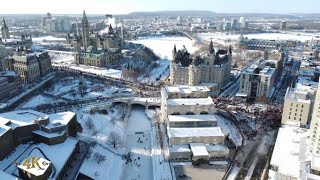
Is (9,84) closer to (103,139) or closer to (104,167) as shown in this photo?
(103,139)

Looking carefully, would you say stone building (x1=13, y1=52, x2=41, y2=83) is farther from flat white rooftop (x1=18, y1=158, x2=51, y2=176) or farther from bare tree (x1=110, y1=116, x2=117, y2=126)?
flat white rooftop (x1=18, y1=158, x2=51, y2=176)

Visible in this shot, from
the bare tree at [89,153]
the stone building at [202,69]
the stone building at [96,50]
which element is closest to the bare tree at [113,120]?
the bare tree at [89,153]

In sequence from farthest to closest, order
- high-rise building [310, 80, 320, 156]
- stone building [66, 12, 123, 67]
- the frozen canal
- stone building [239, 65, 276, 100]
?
stone building [66, 12, 123, 67] < stone building [239, 65, 276, 100] < the frozen canal < high-rise building [310, 80, 320, 156]

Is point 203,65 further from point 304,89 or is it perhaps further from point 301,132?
point 301,132

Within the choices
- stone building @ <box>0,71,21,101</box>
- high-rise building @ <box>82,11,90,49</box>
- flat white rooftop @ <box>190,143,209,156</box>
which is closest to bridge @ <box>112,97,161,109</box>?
flat white rooftop @ <box>190,143,209,156</box>

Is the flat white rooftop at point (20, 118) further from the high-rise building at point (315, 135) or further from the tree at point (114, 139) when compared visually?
the high-rise building at point (315, 135)

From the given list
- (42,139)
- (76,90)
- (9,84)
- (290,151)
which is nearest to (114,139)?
(42,139)
